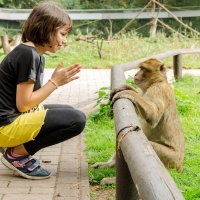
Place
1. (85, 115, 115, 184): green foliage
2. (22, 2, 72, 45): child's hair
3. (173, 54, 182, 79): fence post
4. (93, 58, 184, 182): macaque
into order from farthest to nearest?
1. (173, 54, 182, 79): fence post
2. (85, 115, 115, 184): green foliage
3. (93, 58, 184, 182): macaque
4. (22, 2, 72, 45): child's hair

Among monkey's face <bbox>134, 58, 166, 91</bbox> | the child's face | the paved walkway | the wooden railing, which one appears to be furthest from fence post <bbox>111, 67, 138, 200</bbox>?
monkey's face <bbox>134, 58, 166, 91</bbox>

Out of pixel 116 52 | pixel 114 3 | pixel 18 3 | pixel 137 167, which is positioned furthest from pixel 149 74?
pixel 114 3

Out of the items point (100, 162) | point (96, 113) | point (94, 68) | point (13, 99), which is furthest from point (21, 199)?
point (94, 68)

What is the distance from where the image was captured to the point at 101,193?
13.0ft

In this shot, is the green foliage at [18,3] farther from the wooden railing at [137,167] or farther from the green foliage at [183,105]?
the wooden railing at [137,167]

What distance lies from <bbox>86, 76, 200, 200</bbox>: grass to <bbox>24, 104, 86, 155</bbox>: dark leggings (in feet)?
1.48

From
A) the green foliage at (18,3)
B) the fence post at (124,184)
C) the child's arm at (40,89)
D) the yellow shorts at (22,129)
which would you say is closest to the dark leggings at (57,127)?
the yellow shorts at (22,129)

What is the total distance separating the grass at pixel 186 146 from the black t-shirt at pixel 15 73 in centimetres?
87

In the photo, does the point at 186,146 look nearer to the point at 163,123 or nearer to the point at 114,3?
the point at 163,123

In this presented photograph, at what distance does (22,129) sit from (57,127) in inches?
11.1

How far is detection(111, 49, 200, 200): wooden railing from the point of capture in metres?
1.71

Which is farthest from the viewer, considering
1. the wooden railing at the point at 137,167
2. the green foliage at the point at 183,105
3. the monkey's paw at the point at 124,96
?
the green foliage at the point at 183,105

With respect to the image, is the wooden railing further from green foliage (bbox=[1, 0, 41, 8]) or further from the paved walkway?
green foliage (bbox=[1, 0, 41, 8])

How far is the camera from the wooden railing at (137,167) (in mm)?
1707
